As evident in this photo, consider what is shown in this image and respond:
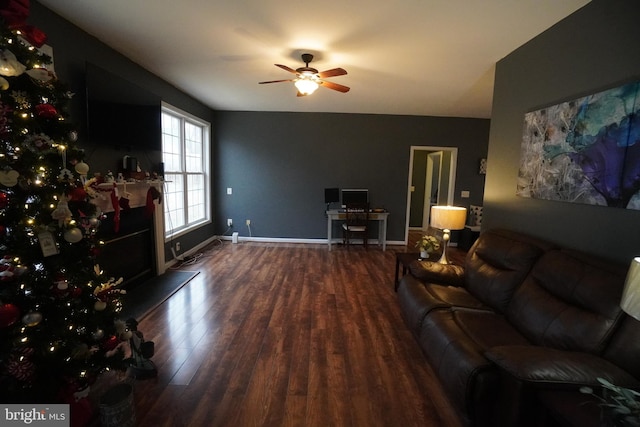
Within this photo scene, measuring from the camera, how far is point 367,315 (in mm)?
2910

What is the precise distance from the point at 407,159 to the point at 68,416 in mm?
5631

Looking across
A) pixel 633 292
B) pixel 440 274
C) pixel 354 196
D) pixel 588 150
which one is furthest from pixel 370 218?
pixel 633 292

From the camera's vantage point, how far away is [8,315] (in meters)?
1.23

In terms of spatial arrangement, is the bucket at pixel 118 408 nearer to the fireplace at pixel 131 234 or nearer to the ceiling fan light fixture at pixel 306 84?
the fireplace at pixel 131 234

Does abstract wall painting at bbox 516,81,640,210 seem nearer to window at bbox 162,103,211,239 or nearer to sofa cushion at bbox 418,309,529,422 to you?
sofa cushion at bbox 418,309,529,422

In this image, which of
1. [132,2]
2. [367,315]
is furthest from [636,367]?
[132,2]

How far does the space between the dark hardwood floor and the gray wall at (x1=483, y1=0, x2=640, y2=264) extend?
1.40m

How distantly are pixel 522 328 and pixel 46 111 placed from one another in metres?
2.93

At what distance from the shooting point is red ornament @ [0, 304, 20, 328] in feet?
3.98

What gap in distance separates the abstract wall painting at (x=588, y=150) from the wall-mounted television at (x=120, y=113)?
381cm

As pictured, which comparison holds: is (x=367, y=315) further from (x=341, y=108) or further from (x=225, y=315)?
(x=341, y=108)

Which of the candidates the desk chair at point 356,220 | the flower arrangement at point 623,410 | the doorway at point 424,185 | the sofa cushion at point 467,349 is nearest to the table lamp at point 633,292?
the flower arrangement at point 623,410

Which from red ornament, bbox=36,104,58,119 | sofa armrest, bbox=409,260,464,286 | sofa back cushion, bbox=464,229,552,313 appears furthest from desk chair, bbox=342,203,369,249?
red ornament, bbox=36,104,58,119

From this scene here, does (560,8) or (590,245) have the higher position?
(560,8)
